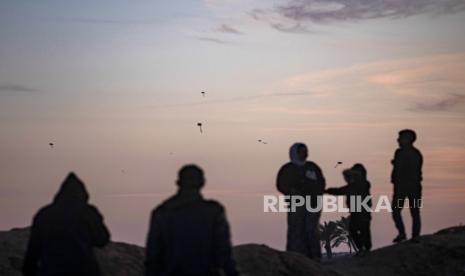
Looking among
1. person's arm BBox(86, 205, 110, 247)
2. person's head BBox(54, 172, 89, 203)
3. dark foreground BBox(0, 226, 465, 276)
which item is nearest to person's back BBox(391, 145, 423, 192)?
dark foreground BBox(0, 226, 465, 276)

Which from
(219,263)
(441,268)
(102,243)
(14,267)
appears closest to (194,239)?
(219,263)

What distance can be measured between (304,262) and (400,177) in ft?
10.2

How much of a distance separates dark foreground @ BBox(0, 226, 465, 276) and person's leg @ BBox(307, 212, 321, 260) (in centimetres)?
40

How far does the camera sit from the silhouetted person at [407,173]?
17.7 meters

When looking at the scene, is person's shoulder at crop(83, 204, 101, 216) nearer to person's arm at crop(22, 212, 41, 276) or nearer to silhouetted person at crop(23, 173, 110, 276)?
silhouetted person at crop(23, 173, 110, 276)

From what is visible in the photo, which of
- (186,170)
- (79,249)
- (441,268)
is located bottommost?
(441,268)

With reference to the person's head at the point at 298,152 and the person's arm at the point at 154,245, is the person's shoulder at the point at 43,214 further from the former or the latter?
the person's head at the point at 298,152

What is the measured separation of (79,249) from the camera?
8656 millimetres

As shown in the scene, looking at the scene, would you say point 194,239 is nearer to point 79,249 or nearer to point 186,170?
point 186,170

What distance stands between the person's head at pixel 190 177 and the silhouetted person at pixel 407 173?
34.5ft

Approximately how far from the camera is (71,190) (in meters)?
8.65

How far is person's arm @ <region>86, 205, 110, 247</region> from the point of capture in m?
8.81

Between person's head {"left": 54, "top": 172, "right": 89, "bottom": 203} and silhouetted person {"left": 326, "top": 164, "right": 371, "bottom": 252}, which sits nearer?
person's head {"left": 54, "top": 172, "right": 89, "bottom": 203}

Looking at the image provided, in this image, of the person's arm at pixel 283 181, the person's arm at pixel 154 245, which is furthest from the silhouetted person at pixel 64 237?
the person's arm at pixel 283 181
